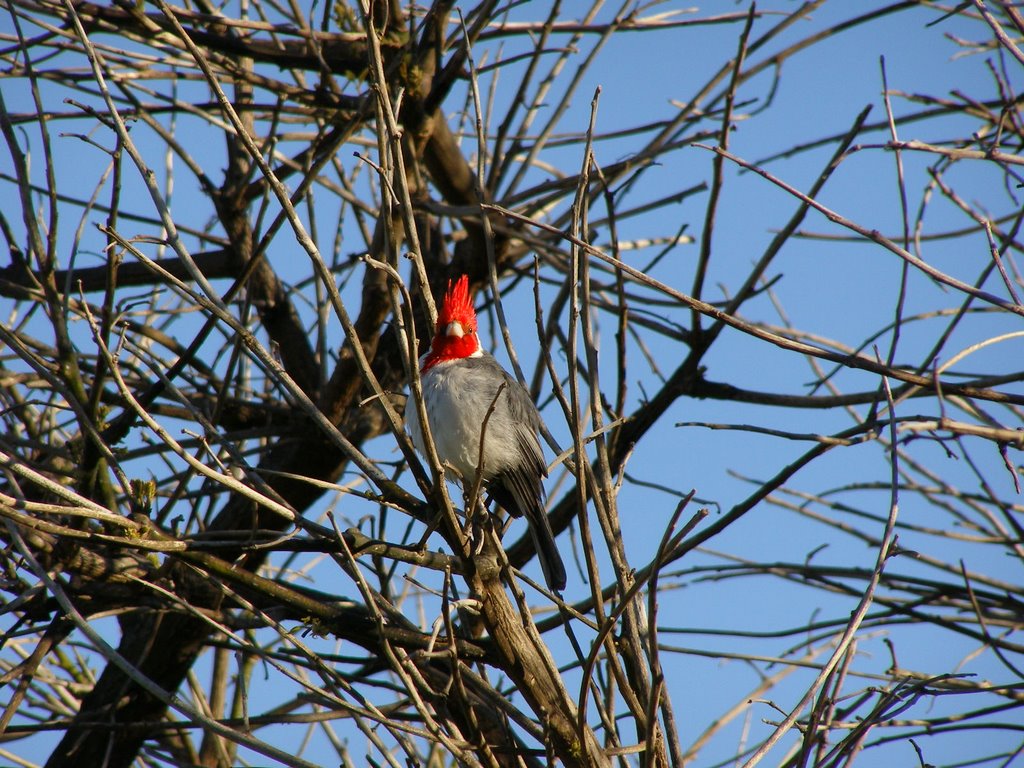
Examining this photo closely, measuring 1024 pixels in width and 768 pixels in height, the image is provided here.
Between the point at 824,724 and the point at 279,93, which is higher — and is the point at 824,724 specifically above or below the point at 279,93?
below

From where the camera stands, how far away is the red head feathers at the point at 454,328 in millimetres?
4871

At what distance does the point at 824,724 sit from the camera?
9.31ft

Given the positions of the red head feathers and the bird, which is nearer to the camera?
the bird

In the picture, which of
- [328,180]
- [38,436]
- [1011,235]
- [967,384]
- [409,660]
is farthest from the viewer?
[328,180]

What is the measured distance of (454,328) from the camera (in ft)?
16.0

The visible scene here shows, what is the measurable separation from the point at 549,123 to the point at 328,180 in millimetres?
1335

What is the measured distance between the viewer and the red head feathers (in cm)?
487

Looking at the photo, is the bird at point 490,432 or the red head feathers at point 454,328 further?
the red head feathers at point 454,328

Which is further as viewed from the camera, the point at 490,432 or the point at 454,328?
the point at 454,328

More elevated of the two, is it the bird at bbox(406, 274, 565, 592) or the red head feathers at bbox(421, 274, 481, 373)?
the red head feathers at bbox(421, 274, 481, 373)

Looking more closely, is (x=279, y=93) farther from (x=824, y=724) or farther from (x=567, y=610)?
(x=824, y=724)

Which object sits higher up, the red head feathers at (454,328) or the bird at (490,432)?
the red head feathers at (454,328)

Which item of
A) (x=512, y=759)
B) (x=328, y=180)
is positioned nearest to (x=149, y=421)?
(x=512, y=759)

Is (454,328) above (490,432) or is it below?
above
